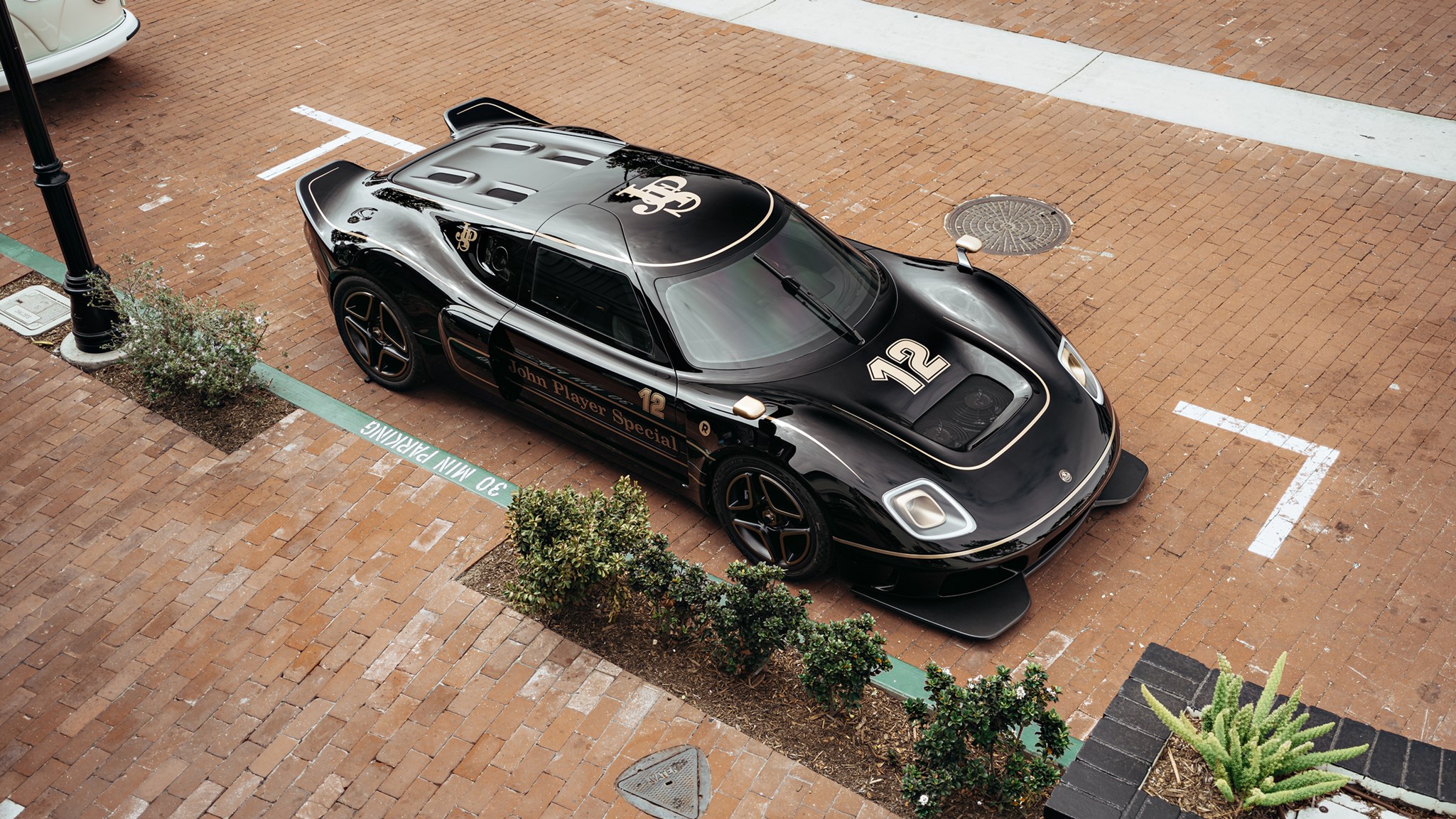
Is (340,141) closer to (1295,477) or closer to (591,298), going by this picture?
(591,298)

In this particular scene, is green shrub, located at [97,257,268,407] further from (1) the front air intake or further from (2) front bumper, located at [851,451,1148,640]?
(1) the front air intake

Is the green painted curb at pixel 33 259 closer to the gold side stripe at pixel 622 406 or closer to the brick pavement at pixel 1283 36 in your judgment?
the gold side stripe at pixel 622 406

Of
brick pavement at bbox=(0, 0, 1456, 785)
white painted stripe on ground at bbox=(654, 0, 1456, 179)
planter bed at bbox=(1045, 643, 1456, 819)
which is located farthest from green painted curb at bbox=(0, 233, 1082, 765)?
white painted stripe on ground at bbox=(654, 0, 1456, 179)

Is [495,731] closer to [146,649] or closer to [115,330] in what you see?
[146,649]

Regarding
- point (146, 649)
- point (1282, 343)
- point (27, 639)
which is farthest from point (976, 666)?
point (27, 639)

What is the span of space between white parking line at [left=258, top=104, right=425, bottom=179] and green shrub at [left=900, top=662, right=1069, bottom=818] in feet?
23.9

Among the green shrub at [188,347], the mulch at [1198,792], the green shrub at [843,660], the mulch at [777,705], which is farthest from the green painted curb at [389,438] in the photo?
the mulch at [1198,792]

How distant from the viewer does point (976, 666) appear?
5562 mm

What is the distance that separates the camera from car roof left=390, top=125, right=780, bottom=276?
246 inches

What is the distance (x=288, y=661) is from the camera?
567 cm

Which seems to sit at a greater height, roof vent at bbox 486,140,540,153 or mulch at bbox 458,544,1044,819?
roof vent at bbox 486,140,540,153

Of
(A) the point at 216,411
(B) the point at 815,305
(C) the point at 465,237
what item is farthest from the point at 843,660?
(A) the point at 216,411

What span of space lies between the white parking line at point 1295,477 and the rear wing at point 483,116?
16.3 ft

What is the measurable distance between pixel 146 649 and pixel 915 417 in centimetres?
410
